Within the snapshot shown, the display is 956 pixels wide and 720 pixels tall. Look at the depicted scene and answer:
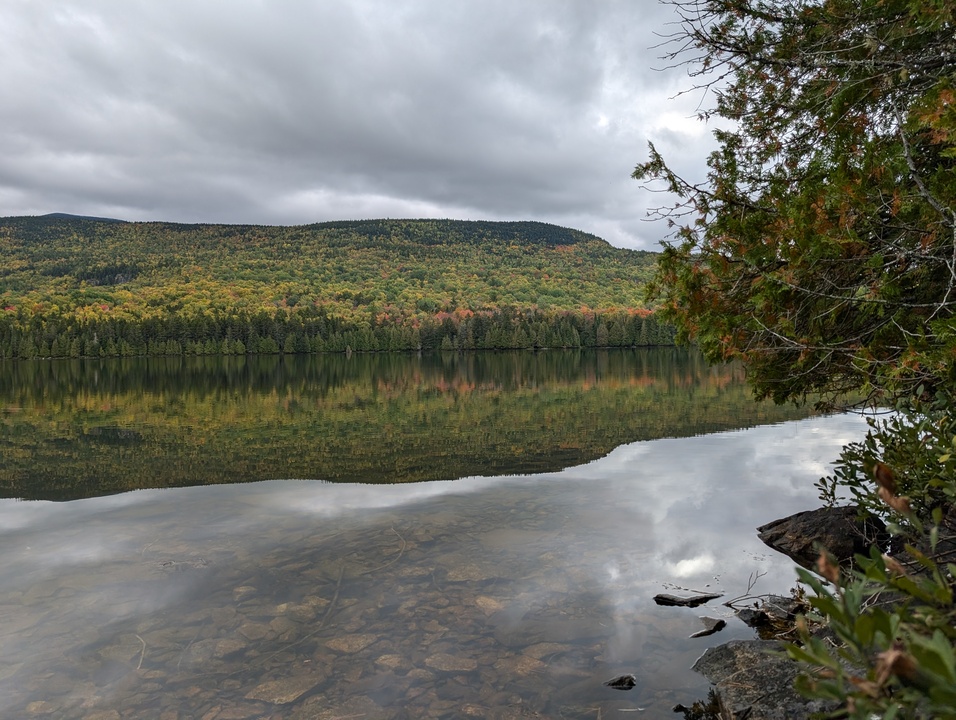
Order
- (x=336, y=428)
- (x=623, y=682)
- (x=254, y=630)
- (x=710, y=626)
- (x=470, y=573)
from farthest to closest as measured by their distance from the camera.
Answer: (x=336, y=428), (x=470, y=573), (x=254, y=630), (x=710, y=626), (x=623, y=682)

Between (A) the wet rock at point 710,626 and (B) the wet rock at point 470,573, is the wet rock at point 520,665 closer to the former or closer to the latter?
(A) the wet rock at point 710,626

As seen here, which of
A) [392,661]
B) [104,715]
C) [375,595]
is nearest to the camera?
[104,715]

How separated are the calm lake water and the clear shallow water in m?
0.04

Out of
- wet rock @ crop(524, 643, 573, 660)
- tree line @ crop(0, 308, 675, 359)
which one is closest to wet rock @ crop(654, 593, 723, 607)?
wet rock @ crop(524, 643, 573, 660)

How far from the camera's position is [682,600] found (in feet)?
28.1

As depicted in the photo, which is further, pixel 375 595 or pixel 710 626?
pixel 375 595

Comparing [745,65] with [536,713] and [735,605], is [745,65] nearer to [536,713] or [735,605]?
[735,605]

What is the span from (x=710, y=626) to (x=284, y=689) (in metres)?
5.18

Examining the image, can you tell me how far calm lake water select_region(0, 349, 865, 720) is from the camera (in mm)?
6617

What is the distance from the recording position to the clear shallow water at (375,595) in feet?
21.3

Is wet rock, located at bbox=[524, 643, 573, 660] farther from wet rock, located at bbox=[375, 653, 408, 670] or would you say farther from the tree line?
the tree line

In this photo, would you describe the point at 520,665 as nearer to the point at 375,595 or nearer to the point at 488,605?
the point at 488,605

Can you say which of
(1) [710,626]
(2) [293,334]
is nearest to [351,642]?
(1) [710,626]

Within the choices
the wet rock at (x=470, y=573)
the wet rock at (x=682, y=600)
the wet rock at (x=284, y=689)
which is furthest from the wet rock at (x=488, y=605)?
the wet rock at (x=284, y=689)
